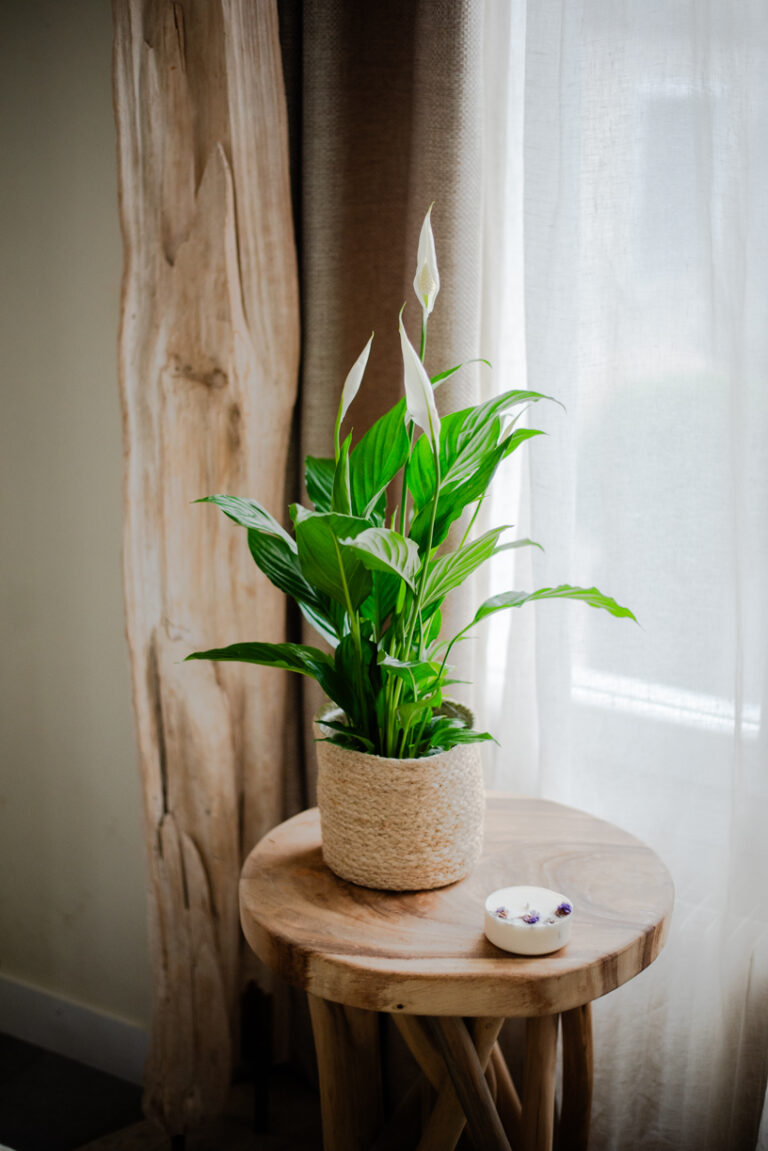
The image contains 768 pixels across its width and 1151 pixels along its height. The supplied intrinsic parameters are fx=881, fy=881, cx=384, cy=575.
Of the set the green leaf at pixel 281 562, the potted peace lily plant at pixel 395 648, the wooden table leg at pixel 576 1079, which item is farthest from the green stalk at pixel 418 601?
the wooden table leg at pixel 576 1079

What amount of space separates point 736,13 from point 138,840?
1567 mm

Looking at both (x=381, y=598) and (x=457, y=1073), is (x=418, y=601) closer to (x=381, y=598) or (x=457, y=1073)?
(x=381, y=598)

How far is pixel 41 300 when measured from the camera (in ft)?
5.23

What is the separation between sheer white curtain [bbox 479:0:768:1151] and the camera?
3.52 feet

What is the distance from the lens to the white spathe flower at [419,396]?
80 centimetres

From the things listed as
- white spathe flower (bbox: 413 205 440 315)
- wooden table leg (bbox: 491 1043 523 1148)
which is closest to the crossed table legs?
wooden table leg (bbox: 491 1043 523 1148)

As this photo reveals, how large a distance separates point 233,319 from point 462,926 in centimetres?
86

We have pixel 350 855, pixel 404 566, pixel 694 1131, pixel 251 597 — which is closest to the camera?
pixel 404 566

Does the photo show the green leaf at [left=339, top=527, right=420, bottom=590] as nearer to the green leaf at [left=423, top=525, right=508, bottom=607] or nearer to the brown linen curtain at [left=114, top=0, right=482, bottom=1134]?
the green leaf at [left=423, top=525, right=508, bottom=607]

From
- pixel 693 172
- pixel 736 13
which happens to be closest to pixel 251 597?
pixel 693 172

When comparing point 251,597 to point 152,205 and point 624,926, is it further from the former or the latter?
point 624,926

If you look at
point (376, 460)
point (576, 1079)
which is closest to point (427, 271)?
point (376, 460)

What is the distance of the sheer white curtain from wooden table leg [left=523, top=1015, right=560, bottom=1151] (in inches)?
12.4

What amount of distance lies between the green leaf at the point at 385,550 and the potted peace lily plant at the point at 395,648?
0.13ft
